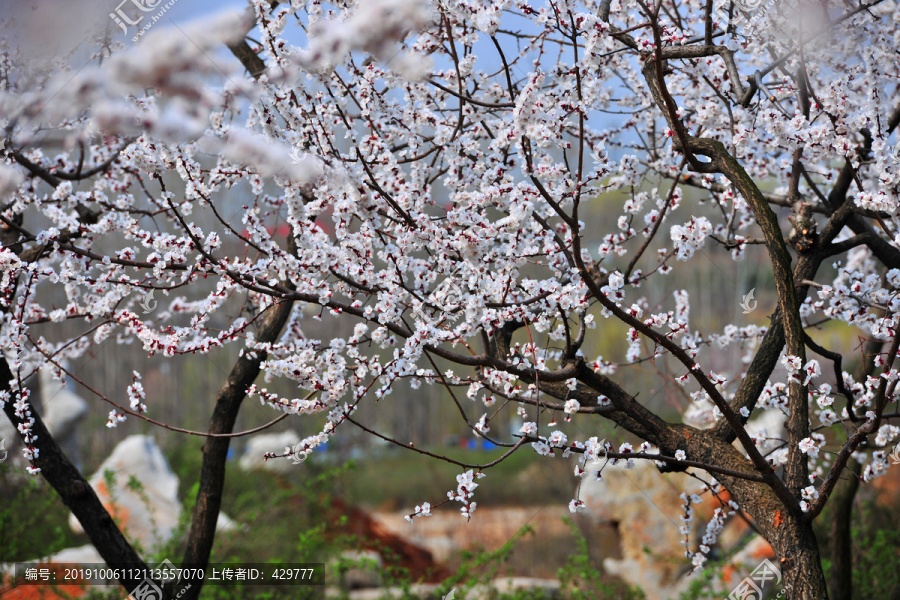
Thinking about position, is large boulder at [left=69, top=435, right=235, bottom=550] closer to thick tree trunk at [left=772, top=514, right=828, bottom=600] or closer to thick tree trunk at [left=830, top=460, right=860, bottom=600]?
thick tree trunk at [left=830, top=460, right=860, bottom=600]

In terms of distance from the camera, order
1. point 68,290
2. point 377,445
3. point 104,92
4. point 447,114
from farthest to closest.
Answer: point 377,445 → point 447,114 → point 68,290 → point 104,92

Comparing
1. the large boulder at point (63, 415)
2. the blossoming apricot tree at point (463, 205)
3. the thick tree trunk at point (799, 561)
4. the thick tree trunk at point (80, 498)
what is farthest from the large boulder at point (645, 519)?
the large boulder at point (63, 415)

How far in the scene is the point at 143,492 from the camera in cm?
505

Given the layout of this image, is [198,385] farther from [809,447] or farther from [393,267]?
[809,447]

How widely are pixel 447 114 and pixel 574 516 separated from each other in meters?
4.45

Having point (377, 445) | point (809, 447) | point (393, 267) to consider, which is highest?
point (377, 445)

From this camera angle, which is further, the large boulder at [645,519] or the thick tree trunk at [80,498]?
the large boulder at [645,519]

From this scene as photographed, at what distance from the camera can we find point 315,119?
2279 mm

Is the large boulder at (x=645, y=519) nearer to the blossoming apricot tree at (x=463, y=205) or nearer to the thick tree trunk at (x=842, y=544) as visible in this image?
the thick tree trunk at (x=842, y=544)

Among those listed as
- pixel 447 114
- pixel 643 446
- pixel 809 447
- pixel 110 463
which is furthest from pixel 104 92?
pixel 110 463

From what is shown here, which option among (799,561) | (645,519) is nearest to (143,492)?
(645,519)

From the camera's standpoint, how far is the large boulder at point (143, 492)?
5.23m

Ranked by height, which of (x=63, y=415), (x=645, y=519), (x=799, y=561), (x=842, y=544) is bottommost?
(x=799, y=561)

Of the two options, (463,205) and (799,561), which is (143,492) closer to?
(463,205)
